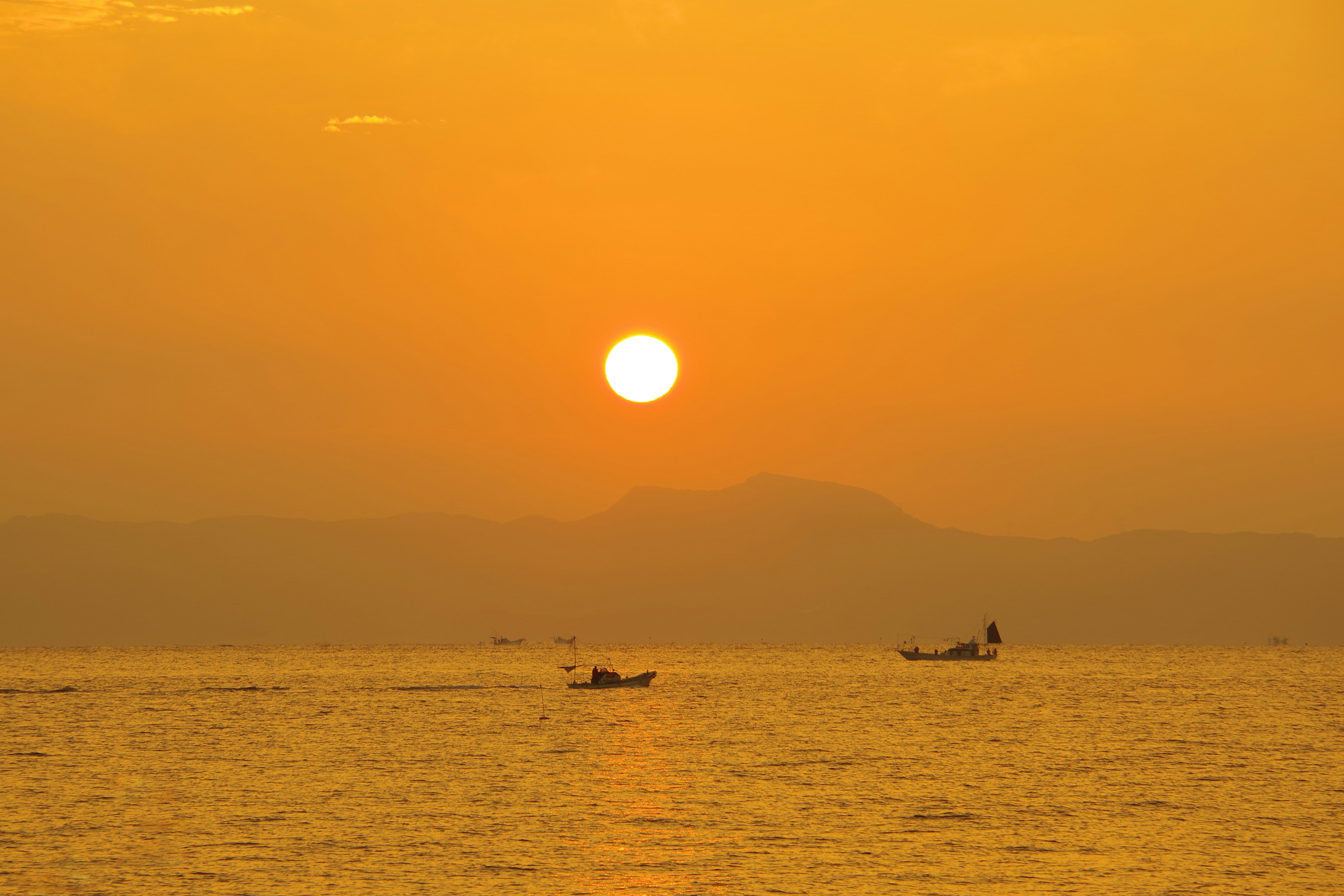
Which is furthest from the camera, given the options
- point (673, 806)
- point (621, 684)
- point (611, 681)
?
point (621, 684)

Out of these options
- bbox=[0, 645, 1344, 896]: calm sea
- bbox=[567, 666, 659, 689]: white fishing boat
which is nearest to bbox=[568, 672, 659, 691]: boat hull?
bbox=[567, 666, 659, 689]: white fishing boat

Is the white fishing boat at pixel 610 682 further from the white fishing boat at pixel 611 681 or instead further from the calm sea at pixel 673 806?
the calm sea at pixel 673 806

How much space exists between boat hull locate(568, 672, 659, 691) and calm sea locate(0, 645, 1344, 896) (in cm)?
5318

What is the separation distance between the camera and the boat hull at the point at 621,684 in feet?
634

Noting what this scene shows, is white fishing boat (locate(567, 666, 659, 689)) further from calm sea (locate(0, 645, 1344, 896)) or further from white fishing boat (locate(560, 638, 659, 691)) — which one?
calm sea (locate(0, 645, 1344, 896))

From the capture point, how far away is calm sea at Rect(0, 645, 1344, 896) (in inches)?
2170

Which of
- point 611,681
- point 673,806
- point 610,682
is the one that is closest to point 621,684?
point 611,681

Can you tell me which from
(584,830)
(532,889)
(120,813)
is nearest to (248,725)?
(120,813)

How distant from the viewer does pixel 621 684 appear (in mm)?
194875

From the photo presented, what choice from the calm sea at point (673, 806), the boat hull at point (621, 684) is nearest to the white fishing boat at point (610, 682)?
the boat hull at point (621, 684)

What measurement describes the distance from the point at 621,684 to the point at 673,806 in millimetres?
122625

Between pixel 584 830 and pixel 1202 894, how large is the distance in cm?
2890

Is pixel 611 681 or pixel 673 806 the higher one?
pixel 611 681

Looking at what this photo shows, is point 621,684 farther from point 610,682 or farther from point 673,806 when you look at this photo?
point 673,806
